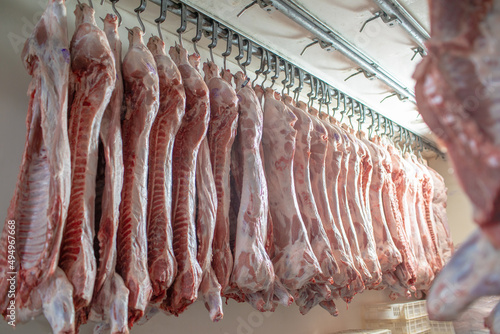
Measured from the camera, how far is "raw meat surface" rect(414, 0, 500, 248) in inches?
18.8

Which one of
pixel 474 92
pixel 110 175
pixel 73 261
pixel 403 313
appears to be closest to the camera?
pixel 474 92

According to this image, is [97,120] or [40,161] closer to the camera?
[40,161]

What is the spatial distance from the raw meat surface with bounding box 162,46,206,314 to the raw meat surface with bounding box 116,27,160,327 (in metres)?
0.21

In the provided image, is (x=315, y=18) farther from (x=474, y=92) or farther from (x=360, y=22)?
(x=474, y=92)

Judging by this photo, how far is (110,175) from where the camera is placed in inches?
70.6

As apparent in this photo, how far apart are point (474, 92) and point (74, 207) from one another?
1534 millimetres

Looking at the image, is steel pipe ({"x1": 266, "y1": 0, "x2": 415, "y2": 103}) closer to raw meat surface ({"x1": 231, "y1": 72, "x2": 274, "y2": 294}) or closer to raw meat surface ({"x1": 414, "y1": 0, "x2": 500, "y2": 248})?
raw meat surface ({"x1": 231, "y1": 72, "x2": 274, "y2": 294})

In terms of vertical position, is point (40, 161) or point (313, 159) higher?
point (313, 159)

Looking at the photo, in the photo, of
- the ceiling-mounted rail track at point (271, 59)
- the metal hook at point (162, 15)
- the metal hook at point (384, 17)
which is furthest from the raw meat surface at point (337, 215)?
the metal hook at point (162, 15)

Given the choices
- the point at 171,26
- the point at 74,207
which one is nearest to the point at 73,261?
the point at 74,207

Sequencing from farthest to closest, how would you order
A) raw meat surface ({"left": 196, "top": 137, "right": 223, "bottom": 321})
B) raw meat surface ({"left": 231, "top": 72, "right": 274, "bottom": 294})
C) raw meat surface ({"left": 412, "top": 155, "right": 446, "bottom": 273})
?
1. raw meat surface ({"left": 412, "top": 155, "right": 446, "bottom": 273})
2. raw meat surface ({"left": 231, "top": 72, "right": 274, "bottom": 294})
3. raw meat surface ({"left": 196, "top": 137, "right": 223, "bottom": 321})

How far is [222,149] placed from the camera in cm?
243

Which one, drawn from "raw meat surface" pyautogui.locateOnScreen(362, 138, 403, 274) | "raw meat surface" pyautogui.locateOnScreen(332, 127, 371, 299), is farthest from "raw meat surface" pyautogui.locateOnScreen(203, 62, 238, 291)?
"raw meat surface" pyautogui.locateOnScreen(362, 138, 403, 274)

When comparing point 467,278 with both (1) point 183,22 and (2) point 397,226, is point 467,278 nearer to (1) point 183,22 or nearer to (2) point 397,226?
(1) point 183,22
